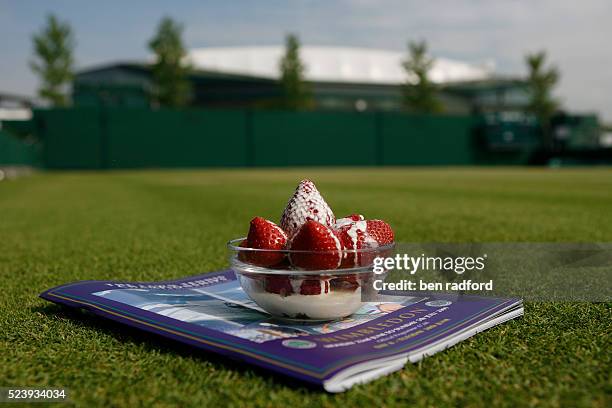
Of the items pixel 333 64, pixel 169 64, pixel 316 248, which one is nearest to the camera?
pixel 316 248

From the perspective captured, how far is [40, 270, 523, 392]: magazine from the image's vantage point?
100cm

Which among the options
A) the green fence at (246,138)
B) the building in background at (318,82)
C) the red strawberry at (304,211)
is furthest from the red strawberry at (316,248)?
the building in background at (318,82)

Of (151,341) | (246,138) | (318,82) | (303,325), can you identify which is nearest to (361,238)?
(303,325)

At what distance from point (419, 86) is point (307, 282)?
30799 mm

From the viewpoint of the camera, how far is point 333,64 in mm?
45438

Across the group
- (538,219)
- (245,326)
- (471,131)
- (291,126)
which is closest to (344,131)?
(291,126)

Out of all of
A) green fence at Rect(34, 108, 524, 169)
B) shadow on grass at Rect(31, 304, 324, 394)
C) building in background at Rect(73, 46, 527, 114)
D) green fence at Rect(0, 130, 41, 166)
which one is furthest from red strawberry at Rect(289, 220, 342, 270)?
building in background at Rect(73, 46, 527, 114)

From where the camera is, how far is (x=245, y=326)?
1.24m

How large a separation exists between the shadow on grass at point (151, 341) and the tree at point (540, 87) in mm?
30323

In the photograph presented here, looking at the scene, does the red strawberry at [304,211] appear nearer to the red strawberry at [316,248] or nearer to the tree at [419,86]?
the red strawberry at [316,248]

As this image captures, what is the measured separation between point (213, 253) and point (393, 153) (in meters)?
21.6

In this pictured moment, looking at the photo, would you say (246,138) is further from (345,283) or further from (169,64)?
(345,283)

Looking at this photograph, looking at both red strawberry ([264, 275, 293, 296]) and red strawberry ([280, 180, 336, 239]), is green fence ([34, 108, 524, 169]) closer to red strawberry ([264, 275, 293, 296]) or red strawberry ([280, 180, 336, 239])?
red strawberry ([280, 180, 336, 239])

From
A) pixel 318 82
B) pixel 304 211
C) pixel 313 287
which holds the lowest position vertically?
pixel 313 287
